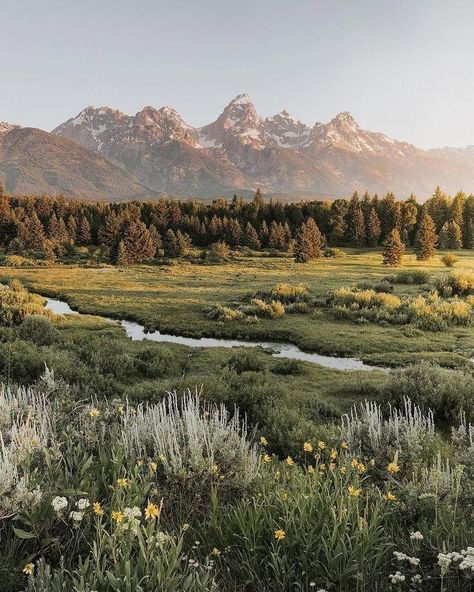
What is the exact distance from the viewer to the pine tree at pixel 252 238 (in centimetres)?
9875

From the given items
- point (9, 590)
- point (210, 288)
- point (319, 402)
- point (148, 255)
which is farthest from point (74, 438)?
point (148, 255)

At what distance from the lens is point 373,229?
313ft

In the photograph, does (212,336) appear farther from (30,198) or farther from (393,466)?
(30,198)

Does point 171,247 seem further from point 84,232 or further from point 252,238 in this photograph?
point 84,232

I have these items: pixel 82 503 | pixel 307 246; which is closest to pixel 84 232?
pixel 307 246

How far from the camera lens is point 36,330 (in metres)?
26.5

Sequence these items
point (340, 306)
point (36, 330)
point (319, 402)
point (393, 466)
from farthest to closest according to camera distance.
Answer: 1. point (340, 306)
2. point (36, 330)
3. point (319, 402)
4. point (393, 466)

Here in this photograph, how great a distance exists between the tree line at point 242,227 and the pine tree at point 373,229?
0.68ft

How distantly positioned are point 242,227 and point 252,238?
27.6 feet

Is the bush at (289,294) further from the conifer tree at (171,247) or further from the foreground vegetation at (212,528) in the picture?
the conifer tree at (171,247)

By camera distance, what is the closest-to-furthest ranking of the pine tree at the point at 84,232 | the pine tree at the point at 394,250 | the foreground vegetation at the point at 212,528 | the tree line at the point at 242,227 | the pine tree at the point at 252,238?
the foreground vegetation at the point at 212,528 < the pine tree at the point at 394,250 < the tree line at the point at 242,227 < the pine tree at the point at 252,238 < the pine tree at the point at 84,232

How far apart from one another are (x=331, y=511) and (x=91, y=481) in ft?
9.94

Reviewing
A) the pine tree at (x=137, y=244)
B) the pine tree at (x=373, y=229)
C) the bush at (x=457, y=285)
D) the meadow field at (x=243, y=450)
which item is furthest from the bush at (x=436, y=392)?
the pine tree at (x=373, y=229)

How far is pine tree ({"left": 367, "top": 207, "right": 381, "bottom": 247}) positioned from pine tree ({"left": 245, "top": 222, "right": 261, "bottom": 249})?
2321 centimetres
